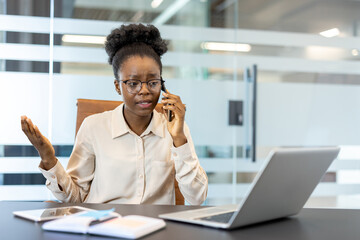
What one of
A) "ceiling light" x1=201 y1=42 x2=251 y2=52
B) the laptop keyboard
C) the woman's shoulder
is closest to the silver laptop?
the laptop keyboard

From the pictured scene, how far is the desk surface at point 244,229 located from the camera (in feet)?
2.77

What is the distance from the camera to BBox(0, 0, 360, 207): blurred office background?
286 cm

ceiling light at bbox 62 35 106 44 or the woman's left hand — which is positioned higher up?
ceiling light at bbox 62 35 106 44

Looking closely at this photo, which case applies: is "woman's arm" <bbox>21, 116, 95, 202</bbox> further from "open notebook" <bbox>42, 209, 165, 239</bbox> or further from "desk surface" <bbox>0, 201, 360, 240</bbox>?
"open notebook" <bbox>42, 209, 165, 239</bbox>

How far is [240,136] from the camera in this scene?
325 cm

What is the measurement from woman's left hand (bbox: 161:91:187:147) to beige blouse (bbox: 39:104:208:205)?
0.03 metres

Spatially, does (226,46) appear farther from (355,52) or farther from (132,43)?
(132,43)

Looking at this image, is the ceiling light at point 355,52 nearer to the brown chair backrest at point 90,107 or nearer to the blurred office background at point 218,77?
the blurred office background at point 218,77

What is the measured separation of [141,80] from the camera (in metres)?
1.62

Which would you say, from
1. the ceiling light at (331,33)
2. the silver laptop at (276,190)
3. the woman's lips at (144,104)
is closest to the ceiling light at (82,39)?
the woman's lips at (144,104)

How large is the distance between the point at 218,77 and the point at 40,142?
2.05m

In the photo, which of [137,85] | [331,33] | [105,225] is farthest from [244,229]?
[331,33]

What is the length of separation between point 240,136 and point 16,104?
166cm

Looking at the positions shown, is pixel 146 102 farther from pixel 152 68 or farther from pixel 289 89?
pixel 289 89
